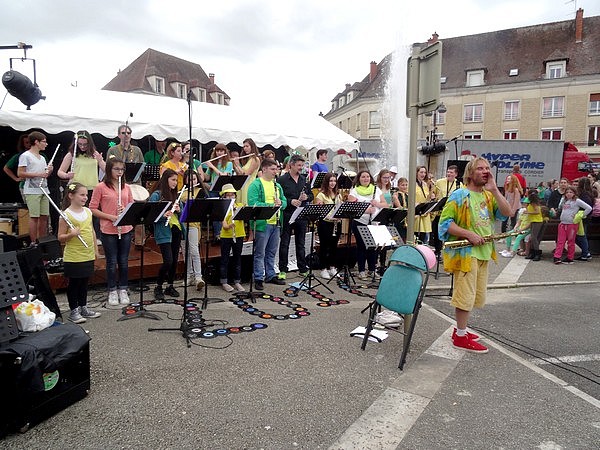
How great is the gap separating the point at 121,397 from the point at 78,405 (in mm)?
308

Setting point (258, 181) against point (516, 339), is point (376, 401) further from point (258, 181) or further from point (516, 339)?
point (258, 181)

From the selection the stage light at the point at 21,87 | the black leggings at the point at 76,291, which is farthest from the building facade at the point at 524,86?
the black leggings at the point at 76,291

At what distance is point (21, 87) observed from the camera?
7051mm

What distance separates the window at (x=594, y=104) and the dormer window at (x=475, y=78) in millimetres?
9094

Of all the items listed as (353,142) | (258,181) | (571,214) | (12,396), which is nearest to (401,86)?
(353,142)

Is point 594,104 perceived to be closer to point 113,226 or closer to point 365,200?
point 365,200

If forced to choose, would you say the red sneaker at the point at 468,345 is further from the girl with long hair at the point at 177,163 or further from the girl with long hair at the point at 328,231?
the girl with long hair at the point at 177,163

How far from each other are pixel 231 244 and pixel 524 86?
41338 mm

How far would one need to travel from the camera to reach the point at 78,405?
11.4 feet

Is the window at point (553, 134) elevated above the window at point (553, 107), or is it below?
below

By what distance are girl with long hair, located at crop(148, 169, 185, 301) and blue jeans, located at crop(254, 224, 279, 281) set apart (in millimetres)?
1205

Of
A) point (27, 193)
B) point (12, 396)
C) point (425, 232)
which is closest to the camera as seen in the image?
point (12, 396)

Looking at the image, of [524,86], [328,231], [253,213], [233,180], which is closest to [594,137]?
[524,86]

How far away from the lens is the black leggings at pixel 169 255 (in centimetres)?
624
